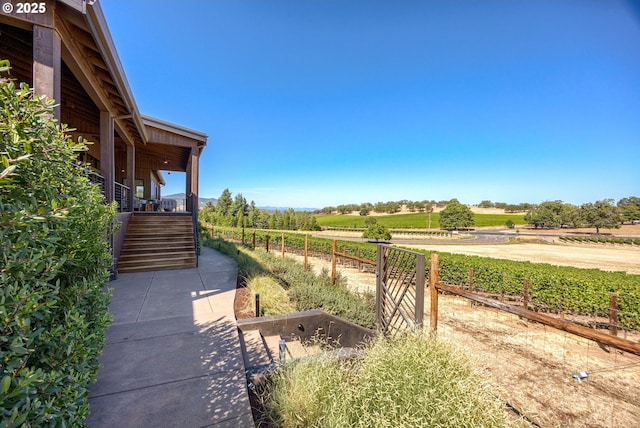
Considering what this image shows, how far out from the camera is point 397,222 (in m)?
63.8

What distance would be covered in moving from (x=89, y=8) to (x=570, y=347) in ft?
36.5

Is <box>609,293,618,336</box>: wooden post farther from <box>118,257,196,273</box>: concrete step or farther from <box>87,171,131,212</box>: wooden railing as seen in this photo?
<box>87,171,131,212</box>: wooden railing

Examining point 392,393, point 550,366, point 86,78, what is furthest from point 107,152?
point 550,366

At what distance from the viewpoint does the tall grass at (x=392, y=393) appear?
1.77 meters

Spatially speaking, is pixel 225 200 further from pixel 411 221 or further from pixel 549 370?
pixel 411 221

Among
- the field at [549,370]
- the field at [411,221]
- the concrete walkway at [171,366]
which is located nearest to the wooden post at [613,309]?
the field at [549,370]

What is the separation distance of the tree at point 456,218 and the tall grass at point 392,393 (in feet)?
206

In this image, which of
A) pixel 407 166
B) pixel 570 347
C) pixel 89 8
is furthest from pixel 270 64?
pixel 407 166

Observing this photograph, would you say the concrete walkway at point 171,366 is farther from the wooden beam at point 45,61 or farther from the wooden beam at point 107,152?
the wooden beam at point 45,61

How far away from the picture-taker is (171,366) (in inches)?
109

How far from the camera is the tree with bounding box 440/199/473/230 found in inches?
2258

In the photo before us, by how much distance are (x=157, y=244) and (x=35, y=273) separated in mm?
7790

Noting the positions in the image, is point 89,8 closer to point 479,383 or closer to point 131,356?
point 131,356

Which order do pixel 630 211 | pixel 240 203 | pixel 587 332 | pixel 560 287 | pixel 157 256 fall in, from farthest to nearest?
pixel 630 211 < pixel 240 203 < pixel 560 287 < pixel 157 256 < pixel 587 332
